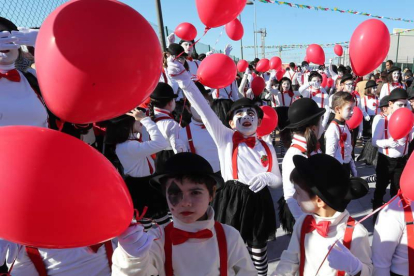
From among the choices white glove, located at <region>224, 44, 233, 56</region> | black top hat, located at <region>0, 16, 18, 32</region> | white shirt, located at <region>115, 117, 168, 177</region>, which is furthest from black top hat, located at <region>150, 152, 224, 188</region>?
white glove, located at <region>224, 44, 233, 56</region>

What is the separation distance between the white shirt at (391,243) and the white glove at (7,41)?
2.36m

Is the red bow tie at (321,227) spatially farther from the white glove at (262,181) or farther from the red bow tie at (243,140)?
the red bow tie at (243,140)

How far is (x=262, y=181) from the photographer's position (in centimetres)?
233

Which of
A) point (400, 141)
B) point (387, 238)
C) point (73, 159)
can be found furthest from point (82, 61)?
point (400, 141)

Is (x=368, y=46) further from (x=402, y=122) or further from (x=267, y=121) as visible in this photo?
(x=267, y=121)

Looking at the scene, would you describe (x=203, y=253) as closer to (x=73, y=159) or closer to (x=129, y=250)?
(x=129, y=250)

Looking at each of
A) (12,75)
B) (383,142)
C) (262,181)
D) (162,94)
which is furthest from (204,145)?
(383,142)

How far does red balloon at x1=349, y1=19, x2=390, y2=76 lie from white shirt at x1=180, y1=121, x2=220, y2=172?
165cm

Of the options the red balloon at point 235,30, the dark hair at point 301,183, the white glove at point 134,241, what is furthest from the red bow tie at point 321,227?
the red balloon at point 235,30

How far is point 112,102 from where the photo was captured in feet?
3.42

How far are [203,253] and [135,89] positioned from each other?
34.5 inches

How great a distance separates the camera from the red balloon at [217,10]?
242cm

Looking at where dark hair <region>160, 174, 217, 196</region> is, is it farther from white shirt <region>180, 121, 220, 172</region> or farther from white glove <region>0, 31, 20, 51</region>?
white shirt <region>180, 121, 220, 172</region>

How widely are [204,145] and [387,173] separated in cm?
220
